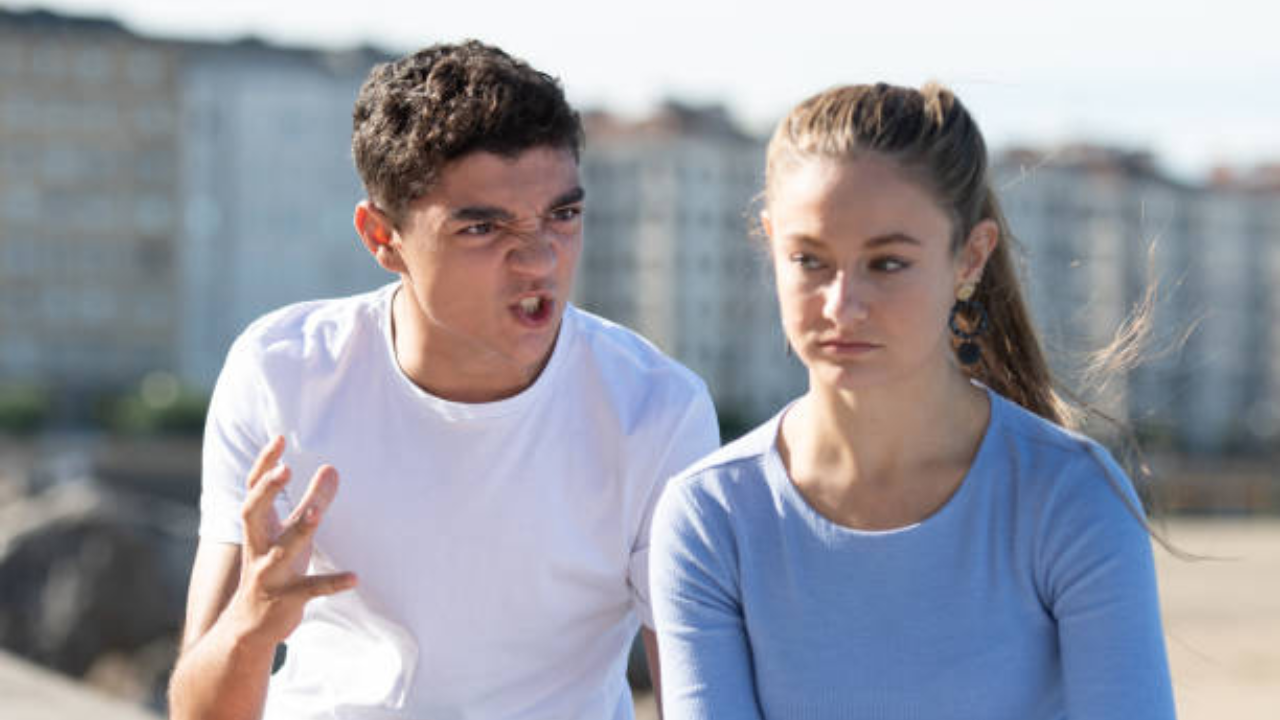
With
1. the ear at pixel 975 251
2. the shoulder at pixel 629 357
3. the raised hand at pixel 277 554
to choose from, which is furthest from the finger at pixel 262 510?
the ear at pixel 975 251

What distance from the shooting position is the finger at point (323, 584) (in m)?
2.77

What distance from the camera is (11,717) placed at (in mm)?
5434

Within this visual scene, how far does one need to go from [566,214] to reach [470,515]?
555 millimetres

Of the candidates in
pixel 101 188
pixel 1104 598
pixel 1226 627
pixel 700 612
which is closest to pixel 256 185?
pixel 101 188

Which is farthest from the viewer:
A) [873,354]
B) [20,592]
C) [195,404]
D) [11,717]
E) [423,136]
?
[195,404]

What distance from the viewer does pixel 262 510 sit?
280 cm

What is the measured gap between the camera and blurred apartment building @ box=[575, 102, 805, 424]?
71438 millimetres

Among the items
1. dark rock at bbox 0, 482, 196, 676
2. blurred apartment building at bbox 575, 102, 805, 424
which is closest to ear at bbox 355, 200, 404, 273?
dark rock at bbox 0, 482, 196, 676

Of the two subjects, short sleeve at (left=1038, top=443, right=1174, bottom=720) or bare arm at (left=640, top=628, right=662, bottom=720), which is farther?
bare arm at (left=640, top=628, right=662, bottom=720)

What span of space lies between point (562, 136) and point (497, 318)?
336 millimetres

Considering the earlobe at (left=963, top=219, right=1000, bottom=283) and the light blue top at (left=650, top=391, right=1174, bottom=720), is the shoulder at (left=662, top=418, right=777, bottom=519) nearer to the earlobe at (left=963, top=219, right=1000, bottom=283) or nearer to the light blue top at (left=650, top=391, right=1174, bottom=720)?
the light blue top at (left=650, top=391, right=1174, bottom=720)

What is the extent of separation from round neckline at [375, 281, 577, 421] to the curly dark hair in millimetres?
224

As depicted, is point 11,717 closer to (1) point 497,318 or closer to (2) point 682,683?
(1) point 497,318

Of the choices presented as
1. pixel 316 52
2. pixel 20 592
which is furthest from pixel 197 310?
pixel 20 592
